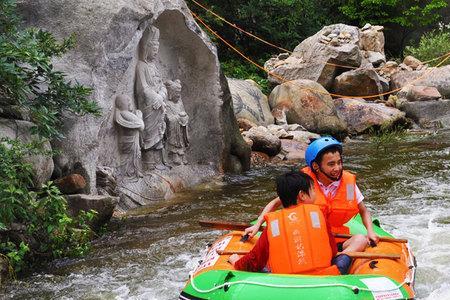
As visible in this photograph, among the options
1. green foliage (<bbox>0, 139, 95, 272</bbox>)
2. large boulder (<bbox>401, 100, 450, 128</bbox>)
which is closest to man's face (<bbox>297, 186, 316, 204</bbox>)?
green foliage (<bbox>0, 139, 95, 272</bbox>)

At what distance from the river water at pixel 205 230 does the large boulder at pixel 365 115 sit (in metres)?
2.92

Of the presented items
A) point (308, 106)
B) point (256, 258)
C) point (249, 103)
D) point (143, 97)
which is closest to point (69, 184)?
point (143, 97)

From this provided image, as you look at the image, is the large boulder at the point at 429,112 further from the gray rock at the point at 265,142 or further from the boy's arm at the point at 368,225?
the boy's arm at the point at 368,225

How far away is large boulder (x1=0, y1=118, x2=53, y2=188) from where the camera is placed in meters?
6.23

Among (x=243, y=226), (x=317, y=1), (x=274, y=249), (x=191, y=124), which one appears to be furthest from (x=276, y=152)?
(x=317, y=1)

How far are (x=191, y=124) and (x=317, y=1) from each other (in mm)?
11624

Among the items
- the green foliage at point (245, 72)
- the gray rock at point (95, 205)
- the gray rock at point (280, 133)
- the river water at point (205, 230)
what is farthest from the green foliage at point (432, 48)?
the gray rock at point (95, 205)

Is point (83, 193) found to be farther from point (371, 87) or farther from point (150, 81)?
point (371, 87)

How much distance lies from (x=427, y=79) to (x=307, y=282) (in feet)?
43.9

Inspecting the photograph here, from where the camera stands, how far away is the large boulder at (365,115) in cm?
1455

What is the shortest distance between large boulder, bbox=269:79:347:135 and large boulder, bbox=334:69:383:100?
1.52m

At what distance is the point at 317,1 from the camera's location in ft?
69.2

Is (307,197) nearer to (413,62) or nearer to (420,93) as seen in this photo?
(420,93)

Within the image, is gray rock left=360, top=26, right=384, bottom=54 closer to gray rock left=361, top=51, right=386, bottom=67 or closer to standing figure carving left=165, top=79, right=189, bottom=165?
gray rock left=361, top=51, right=386, bottom=67
